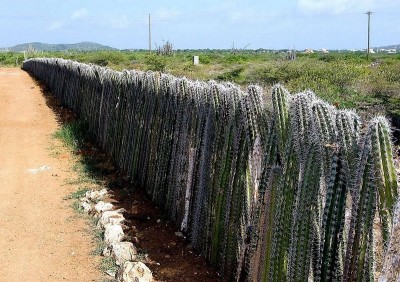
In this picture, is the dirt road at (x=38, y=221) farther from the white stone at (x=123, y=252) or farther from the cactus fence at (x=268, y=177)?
the cactus fence at (x=268, y=177)

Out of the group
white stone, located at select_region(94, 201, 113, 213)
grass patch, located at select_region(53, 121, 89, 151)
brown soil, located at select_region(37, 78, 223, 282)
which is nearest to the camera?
brown soil, located at select_region(37, 78, 223, 282)

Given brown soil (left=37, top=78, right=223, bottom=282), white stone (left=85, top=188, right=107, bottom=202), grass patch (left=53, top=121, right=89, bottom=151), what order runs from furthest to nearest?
grass patch (left=53, top=121, right=89, bottom=151) < white stone (left=85, top=188, right=107, bottom=202) < brown soil (left=37, top=78, right=223, bottom=282)

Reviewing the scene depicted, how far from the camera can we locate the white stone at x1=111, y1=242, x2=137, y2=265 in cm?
511

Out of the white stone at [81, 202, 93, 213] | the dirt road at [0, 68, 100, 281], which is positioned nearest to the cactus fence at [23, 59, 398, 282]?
the white stone at [81, 202, 93, 213]

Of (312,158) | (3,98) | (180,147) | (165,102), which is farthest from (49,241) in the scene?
(3,98)

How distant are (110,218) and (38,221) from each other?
1.09 metres

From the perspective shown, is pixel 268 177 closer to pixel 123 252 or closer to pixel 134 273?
pixel 134 273

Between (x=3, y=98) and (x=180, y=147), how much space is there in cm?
1767

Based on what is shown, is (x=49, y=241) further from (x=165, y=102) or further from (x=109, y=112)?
(x=109, y=112)

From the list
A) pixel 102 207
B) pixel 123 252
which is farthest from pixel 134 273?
pixel 102 207

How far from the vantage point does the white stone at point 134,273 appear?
4.46 m

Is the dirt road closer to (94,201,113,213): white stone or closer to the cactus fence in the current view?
(94,201,113,213): white stone

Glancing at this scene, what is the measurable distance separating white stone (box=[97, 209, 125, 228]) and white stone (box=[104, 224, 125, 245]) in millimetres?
252

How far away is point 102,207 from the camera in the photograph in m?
6.64
